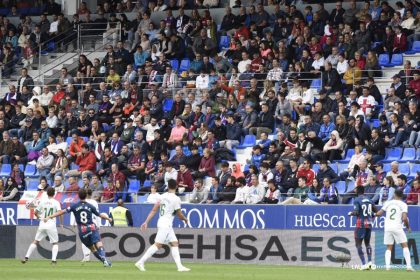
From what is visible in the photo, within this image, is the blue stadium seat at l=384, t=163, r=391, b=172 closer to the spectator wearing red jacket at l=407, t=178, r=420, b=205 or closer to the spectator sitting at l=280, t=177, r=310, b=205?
the spectator wearing red jacket at l=407, t=178, r=420, b=205

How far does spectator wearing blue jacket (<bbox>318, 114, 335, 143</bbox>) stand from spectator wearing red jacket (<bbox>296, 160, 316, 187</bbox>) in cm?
172

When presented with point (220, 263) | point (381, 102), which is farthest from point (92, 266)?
point (381, 102)

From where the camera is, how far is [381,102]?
3334 centimetres

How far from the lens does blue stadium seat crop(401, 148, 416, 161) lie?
102 feet

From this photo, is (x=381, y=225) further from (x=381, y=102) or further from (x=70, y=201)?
(x=70, y=201)

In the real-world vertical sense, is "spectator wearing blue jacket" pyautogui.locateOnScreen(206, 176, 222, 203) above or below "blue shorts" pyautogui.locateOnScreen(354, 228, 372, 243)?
above

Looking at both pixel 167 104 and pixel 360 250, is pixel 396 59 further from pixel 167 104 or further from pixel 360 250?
pixel 360 250

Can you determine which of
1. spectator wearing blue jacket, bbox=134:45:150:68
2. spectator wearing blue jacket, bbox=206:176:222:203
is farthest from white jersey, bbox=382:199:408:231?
spectator wearing blue jacket, bbox=134:45:150:68

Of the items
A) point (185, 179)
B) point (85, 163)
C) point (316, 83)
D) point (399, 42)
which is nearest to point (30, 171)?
point (85, 163)

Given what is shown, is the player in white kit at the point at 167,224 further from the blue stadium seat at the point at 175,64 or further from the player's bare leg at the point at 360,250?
the blue stadium seat at the point at 175,64

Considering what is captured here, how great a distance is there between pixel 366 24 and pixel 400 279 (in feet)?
50.1

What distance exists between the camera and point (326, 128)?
32531 millimetres

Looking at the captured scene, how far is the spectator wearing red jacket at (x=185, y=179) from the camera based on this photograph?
32.4 metres

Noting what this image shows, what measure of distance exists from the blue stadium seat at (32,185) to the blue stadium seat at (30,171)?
0.25 meters
